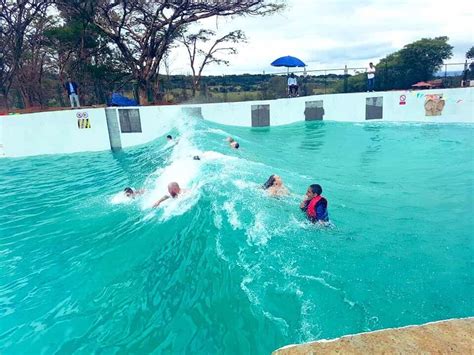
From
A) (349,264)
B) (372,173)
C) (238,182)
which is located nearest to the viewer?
(349,264)

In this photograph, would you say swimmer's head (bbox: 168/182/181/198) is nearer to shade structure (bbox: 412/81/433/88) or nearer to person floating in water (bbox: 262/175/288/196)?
person floating in water (bbox: 262/175/288/196)

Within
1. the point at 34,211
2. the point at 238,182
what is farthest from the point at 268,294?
the point at 34,211

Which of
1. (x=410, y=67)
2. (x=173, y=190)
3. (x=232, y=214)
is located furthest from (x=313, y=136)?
(x=410, y=67)

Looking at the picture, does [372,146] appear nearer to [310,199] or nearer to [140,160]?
[310,199]

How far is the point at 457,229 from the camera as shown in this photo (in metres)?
5.89

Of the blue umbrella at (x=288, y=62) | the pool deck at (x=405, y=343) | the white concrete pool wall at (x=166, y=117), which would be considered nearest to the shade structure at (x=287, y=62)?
the blue umbrella at (x=288, y=62)

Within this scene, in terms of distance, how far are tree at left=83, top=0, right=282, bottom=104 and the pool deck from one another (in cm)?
2230

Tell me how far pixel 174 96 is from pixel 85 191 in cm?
1530

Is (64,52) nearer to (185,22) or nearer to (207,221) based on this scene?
(185,22)

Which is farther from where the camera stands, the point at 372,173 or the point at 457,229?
the point at 372,173

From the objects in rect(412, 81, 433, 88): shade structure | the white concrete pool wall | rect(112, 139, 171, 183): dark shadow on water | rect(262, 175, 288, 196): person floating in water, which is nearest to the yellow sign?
the white concrete pool wall

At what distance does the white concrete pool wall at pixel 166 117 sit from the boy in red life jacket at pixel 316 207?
483 inches

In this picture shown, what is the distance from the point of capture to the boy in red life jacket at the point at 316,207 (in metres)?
5.75

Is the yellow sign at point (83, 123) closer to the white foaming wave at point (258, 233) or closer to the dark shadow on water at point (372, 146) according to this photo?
the dark shadow on water at point (372, 146)
